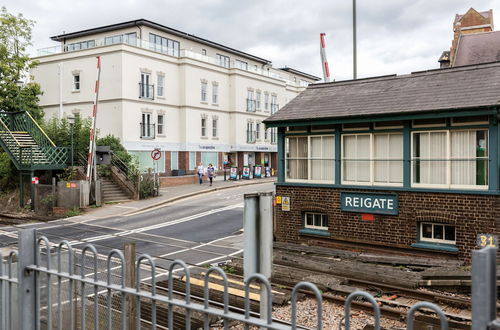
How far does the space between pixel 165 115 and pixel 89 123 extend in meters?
8.38

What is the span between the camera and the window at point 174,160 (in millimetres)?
42269

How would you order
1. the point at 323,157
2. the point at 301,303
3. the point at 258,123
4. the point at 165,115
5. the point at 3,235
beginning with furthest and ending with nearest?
the point at 258,123 → the point at 165,115 → the point at 3,235 → the point at 323,157 → the point at 301,303

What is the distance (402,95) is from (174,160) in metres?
29.4

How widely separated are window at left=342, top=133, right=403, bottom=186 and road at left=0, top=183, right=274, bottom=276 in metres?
4.93

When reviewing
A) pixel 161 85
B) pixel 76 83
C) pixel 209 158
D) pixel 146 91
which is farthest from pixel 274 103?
pixel 76 83

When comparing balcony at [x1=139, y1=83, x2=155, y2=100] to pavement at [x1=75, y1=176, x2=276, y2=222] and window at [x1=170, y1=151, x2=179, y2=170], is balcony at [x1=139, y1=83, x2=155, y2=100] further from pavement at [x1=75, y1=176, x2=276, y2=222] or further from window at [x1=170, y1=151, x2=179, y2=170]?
pavement at [x1=75, y1=176, x2=276, y2=222]

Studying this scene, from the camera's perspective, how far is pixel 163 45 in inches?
1820

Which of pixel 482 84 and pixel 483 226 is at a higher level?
pixel 482 84

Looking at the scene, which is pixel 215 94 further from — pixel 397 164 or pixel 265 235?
pixel 265 235

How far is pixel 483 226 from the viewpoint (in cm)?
1345

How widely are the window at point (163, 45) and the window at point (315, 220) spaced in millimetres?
27729

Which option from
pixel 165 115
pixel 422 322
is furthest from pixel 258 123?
pixel 422 322

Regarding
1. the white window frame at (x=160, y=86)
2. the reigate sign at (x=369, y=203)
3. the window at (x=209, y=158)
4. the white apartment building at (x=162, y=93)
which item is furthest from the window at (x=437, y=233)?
the window at (x=209, y=158)

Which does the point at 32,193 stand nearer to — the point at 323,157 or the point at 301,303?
the point at 323,157
